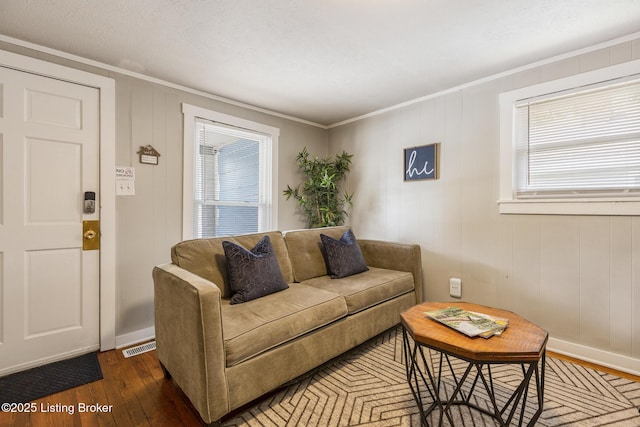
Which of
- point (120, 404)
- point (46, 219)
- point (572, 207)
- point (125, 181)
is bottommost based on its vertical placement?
point (120, 404)

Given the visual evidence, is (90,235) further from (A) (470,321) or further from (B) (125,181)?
(A) (470,321)

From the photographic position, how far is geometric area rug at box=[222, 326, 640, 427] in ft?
5.14

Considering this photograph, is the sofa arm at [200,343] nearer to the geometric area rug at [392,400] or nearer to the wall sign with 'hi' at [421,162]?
the geometric area rug at [392,400]

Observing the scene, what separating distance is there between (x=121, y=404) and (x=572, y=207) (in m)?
3.27

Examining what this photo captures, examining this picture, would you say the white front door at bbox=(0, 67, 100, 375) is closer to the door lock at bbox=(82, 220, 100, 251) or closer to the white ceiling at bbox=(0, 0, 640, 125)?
the door lock at bbox=(82, 220, 100, 251)

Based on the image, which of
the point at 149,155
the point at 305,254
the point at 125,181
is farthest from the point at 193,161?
the point at 305,254

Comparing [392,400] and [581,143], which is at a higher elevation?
[581,143]

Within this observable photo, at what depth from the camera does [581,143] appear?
2.22m

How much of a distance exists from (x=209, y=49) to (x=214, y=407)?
2.26m

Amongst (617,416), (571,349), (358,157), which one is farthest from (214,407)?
(358,157)

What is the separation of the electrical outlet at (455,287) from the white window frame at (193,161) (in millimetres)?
1965

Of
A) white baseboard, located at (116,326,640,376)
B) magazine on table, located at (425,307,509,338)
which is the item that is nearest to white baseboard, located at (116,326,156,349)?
white baseboard, located at (116,326,640,376)

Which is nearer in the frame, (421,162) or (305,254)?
(305,254)

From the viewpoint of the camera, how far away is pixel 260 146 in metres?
3.48
